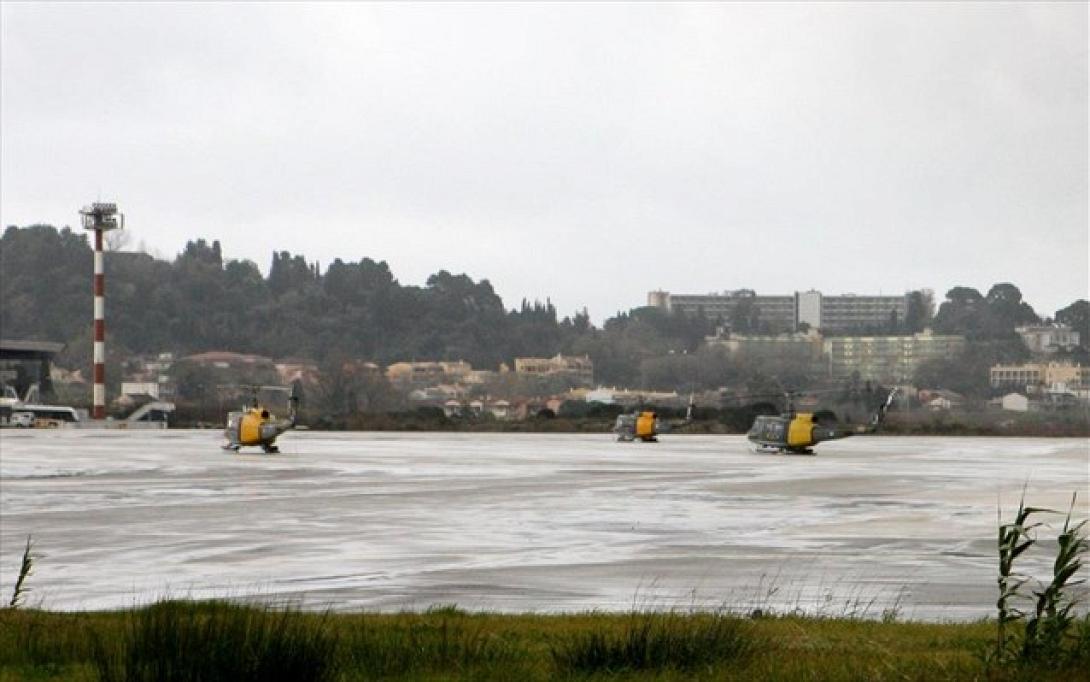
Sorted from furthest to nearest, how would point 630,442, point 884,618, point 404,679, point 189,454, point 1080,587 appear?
point 630,442 → point 189,454 → point 1080,587 → point 884,618 → point 404,679

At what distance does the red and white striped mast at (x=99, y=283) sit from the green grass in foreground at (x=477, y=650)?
104208 millimetres

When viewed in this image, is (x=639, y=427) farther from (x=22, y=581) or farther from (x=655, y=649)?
(x=655, y=649)

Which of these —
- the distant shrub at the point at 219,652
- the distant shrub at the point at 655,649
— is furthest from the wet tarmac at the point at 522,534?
the distant shrub at the point at 219,652

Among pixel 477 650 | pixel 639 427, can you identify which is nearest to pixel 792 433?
pixel 639 427

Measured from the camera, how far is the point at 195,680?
8664mm

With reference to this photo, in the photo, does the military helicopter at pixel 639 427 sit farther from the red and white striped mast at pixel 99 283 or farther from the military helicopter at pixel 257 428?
the red and white striped mast at pixel 99 283

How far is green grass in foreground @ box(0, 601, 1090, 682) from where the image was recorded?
9141 mm

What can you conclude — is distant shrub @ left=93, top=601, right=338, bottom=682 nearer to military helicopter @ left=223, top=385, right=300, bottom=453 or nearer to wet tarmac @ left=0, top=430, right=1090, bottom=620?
wet tarmac @ left=0, top=430, right=1090, bottom=620

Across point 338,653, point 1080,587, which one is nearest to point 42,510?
point 1080,587

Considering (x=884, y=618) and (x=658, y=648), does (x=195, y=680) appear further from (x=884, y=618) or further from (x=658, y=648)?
(x=884, y=618)

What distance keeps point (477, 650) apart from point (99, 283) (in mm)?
108085

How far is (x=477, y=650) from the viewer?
36.5 feet

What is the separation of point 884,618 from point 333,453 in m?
50.6

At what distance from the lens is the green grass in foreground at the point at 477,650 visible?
30.0 ft
